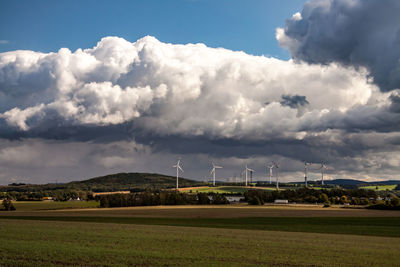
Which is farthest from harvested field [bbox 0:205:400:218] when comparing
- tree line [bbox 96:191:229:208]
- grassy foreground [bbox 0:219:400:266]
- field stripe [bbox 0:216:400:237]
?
grassy foreground [bbox 0:219:400:266]

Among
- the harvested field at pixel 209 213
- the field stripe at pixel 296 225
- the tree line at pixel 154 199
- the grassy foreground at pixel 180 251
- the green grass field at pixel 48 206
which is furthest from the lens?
the tree line at pixel 154 199

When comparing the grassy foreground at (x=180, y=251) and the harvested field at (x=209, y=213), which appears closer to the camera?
the grassy foreground at (x=180, y=251)

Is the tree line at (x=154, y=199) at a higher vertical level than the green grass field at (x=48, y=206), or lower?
higher

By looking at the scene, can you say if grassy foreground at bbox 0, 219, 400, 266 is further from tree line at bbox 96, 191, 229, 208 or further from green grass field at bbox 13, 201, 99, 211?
tree line at bbox 96, 191, 229, 208

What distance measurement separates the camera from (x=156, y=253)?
37562 mm

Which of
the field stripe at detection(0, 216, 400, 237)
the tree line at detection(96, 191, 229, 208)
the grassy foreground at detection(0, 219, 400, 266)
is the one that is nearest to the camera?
the grassy foreground at detection(0, 219, 400, 266)

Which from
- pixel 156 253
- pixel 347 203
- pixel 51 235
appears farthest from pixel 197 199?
pixel 156 253

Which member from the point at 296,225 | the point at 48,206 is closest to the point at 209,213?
the point at 296,225

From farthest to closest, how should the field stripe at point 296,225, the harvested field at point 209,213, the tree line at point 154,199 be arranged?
the tree line at point 154,199, the harvested field at point 209,213, the field stripe at point 296,225

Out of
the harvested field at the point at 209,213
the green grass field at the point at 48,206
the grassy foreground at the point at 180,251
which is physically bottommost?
the green grass field at the point at 48,206

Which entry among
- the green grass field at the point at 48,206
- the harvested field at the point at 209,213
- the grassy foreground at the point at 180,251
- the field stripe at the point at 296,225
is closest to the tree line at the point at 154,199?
the green grass field at the point at 48,206

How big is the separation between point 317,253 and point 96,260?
21573mm

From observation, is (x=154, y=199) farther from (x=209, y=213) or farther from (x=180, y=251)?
(x=180, y=251)

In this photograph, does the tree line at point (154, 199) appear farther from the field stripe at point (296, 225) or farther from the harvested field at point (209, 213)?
the field stripe at point (296, 225)
